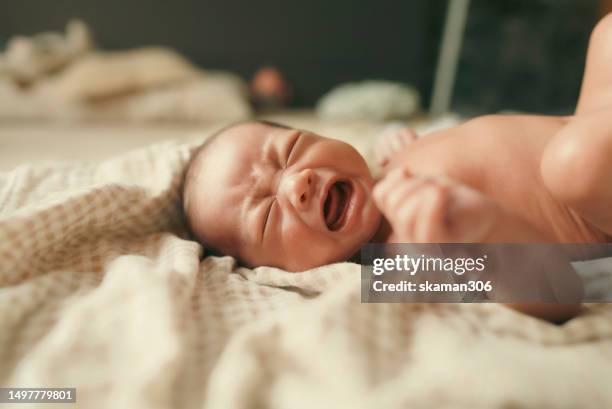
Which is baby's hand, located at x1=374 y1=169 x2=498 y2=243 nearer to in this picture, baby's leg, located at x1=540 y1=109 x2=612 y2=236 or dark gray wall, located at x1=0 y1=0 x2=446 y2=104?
baby's leg, located at x1=540 y1=109 x2=612 y2=236

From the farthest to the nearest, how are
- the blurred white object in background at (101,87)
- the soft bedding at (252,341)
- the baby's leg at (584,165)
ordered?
the blurred white object in background at (101,87) → the baby's leg at (584,165) → the soft bedding at (252,341)

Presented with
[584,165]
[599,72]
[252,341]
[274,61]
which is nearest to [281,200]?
[252,341]

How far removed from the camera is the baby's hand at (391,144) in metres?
1.04

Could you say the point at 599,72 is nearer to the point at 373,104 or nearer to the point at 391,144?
the point at 391,144

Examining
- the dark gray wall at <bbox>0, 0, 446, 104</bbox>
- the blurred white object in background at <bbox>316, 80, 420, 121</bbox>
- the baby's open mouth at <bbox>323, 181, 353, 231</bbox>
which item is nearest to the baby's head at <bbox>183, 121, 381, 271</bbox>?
the baby's open mouth at <bbox>323, 181, 353, 231</bbox>

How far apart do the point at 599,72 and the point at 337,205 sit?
459 millimetres

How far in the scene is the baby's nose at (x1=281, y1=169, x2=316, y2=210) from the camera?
70 centimetres

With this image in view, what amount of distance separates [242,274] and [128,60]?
1623mm

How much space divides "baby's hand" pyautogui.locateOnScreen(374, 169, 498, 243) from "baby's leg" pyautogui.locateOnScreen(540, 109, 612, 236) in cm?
13

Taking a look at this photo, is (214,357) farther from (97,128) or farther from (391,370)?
(97,128)

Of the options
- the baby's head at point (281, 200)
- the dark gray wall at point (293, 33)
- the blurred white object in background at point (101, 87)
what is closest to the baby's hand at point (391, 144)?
the baby's head at point (281, 200)

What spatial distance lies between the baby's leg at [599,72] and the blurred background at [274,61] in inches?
37.0

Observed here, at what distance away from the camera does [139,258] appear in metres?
0.65

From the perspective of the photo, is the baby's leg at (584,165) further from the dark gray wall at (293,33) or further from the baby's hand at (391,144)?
the dark gray wall at (293,33)
